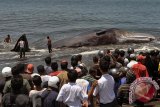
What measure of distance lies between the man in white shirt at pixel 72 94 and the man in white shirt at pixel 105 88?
1.52 feet

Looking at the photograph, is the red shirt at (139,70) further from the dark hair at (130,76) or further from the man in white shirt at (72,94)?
the man in white shirt at (72,94)

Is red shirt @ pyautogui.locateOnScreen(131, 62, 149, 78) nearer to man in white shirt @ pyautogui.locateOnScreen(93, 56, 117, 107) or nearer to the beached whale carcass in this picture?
man in white shirt @ pyautogui.locateOnScreen(93, 56, 117, 107)

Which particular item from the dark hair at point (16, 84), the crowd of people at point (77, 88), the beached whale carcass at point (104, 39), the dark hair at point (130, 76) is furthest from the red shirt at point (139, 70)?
the beached whale carcass at point (104, 39)

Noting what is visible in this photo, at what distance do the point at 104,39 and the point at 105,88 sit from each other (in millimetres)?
26163

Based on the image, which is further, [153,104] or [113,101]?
[153,104]

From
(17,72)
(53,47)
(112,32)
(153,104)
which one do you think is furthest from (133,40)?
(17,72)

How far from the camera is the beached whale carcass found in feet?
119

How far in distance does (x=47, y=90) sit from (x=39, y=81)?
0.35 m

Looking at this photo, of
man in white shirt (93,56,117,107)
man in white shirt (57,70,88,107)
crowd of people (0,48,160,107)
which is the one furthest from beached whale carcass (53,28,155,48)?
man in white shirt (57,70,88,107)

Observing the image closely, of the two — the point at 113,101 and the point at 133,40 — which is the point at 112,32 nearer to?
the point at 133,40

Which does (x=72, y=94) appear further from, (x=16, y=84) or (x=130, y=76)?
(x=130, y=76)

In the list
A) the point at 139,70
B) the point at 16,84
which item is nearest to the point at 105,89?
the point at 16,84

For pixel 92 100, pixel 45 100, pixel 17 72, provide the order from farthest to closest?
pixel 17 72
pixel 92 100
pixel 45 100

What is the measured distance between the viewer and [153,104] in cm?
1369
